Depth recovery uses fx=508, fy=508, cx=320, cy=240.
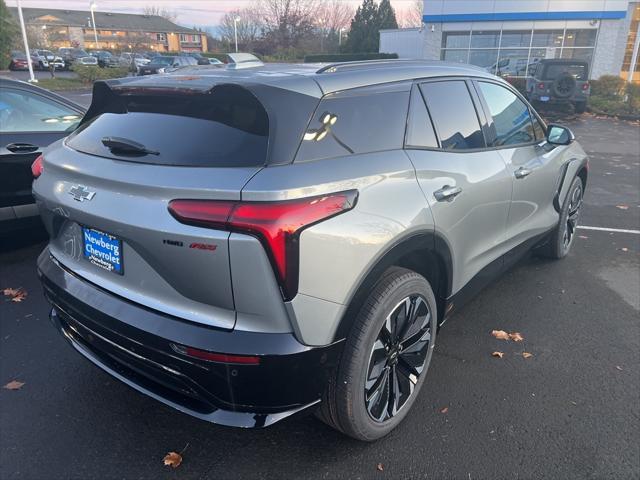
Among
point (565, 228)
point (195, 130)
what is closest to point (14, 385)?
point (195, 130)

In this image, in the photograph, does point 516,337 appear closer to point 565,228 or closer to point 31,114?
point 565,228

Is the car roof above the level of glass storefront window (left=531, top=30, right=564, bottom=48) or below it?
below

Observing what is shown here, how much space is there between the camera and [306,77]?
89.6 inches

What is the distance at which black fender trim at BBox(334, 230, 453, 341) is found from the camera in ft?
6.98

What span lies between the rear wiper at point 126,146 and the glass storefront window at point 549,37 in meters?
29.1

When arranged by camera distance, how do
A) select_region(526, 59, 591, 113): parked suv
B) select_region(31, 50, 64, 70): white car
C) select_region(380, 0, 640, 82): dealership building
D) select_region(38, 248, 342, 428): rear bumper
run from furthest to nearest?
select_region(31, 50, 64, 70): white car < select_region(380, 0, 640, 82): dealership building < select_region(526, 59, 591, 113): parked suv < select_region(38, 248, 342, 428): rear bumper

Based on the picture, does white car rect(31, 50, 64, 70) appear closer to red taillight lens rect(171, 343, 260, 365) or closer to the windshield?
the windshield

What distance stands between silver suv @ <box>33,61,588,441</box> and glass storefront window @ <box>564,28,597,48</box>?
1099 inches

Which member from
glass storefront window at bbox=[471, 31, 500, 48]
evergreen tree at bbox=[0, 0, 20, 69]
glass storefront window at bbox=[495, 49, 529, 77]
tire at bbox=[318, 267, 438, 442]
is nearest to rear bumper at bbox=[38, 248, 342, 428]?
tire at bbox=[318, 267, 438, 442]

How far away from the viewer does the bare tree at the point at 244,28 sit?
59.8 meters

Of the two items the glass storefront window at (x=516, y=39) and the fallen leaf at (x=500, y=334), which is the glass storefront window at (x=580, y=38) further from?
the fallen leaf at (x=500, y=334)

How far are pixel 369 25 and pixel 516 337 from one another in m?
44.8

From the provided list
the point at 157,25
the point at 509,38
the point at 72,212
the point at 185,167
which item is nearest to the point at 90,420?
the point at 72,212

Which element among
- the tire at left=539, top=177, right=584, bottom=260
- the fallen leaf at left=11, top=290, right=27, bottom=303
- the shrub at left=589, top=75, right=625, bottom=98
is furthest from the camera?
the shrub at left=589, top=75, right=625, bottom=98
